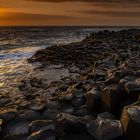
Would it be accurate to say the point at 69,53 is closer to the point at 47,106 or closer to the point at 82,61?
the point at 82,61

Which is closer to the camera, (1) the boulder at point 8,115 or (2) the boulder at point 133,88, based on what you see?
(2) the boulder at point 133,88

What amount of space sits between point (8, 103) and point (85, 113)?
2.82 meters

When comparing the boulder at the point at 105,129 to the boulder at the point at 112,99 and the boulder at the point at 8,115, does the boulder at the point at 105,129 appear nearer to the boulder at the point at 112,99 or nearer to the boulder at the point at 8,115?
the boulder at the point at 112,99

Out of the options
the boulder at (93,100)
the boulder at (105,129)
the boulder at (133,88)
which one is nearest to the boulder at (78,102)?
the boulder at (93,100)

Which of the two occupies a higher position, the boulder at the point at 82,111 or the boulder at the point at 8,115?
the boulder at the point at 82,111

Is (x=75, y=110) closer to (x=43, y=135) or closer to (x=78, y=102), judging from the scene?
(x=78, y=102)

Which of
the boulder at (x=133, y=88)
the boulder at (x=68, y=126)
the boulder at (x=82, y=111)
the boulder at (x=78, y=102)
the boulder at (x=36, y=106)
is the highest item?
the boulder at (x=133, y=88)

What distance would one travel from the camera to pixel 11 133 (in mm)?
7160

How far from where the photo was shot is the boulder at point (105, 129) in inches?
230

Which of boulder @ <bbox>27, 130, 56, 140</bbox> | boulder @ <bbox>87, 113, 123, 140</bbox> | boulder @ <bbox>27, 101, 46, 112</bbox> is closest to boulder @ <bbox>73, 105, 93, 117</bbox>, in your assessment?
boulder @ <bbox>27, 101, 46, 112</bbox>

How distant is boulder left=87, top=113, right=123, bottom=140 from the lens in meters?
5.84

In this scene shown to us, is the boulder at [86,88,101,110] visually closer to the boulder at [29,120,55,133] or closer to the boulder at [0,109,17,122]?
the boulder at [29,120,55,133]

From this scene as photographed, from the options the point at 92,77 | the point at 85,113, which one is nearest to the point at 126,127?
the point at 85,113

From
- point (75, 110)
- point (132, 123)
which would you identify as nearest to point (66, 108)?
point (75, 110)
